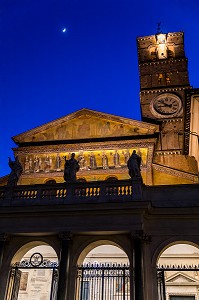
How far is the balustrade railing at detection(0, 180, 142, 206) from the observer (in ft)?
50.0

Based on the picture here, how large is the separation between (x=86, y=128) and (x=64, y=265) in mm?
13259

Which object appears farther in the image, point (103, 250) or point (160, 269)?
point (103, 250)

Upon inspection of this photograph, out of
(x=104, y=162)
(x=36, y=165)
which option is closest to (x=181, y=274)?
(x=104, y=162)

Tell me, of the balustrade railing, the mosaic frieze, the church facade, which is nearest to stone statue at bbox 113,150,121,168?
the mosaic frieze

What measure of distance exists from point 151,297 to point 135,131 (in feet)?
44.2

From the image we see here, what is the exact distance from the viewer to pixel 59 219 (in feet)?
49.9

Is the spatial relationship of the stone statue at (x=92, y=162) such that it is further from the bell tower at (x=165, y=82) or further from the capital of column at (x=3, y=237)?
the bell tower at (x=165, y=82)

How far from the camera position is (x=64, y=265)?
1407 cm

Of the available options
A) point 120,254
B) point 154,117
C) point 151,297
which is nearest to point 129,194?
point 151,297

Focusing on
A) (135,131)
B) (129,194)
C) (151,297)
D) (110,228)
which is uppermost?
(135,131)

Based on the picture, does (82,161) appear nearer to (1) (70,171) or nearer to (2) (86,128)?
(2) (86,128)

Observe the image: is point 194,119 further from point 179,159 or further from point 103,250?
point 179,159

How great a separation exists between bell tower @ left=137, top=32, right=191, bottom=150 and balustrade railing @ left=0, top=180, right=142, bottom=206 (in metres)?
17.3

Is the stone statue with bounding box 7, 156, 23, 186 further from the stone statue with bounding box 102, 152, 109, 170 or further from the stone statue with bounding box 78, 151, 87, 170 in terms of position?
the stone statue with bounding box 102, 152, 109, 170
